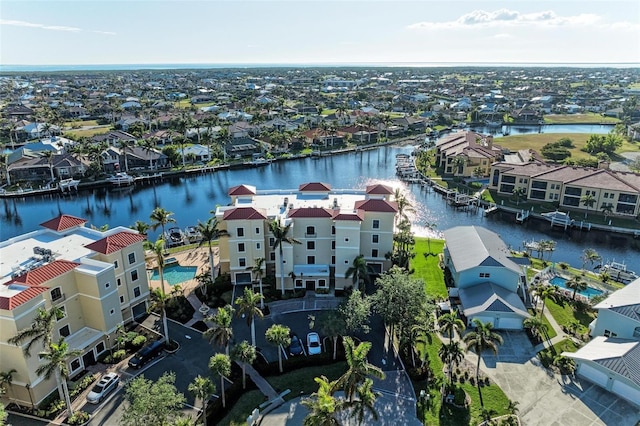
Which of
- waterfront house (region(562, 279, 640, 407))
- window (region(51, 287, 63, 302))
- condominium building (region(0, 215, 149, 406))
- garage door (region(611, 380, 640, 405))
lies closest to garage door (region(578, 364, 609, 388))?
waterfront house (region(562, 279, 640, 407))

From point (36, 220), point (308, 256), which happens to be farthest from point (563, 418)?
point (36, 220)

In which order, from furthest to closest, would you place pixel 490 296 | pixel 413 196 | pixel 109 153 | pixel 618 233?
pixel 109 153
pixel 413 196
pixel 618 233
pixel 490 296

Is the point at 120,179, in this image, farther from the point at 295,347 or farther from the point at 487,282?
the point at 487,282

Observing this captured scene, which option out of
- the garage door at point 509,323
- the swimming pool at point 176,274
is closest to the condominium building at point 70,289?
the swimming pool at point 176,274

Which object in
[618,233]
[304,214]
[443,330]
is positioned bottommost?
[618,233]

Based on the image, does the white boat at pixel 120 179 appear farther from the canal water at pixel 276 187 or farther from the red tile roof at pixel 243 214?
the red tile roof at pixel 243 214

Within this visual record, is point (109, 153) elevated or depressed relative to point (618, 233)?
elevated

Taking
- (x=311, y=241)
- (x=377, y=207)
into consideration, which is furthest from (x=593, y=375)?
(x=311, y=241)

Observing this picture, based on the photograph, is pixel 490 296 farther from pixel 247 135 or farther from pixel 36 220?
pixel 247 135
